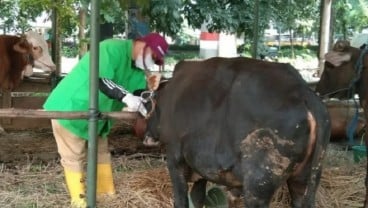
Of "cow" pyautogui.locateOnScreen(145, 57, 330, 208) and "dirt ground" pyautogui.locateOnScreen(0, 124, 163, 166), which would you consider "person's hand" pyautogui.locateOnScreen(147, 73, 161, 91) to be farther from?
"dirt ground" pyautogui.locateOnScreen(0, 124, 163, 166)

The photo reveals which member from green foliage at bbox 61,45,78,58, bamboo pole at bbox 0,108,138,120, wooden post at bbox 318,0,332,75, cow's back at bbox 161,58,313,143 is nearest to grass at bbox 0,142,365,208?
bamboo pole at bbox 0,108,138,120

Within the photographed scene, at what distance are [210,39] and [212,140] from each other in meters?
13.1

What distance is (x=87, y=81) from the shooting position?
4.29 metres

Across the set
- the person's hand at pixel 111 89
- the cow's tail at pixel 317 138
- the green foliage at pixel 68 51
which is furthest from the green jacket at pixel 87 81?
the green foliage at pixel 68 51

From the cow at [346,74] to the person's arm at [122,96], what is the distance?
81.0 inches

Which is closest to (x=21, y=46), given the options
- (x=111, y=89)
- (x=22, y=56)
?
(x=22, y=56)

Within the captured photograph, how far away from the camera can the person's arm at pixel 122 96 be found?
382 cm

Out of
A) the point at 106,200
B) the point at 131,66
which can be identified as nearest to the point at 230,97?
the point at 131,66

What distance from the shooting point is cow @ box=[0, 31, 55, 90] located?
27.3 feet

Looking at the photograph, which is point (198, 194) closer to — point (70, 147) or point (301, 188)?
point (301, 188)

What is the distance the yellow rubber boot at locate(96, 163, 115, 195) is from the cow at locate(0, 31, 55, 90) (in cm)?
388

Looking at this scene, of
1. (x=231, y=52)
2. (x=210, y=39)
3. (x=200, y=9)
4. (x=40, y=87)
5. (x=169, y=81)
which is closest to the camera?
(x=169, y=81)

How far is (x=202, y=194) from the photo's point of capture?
383cm

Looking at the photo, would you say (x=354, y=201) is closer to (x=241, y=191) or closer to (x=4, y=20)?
(x=241, y=191)
